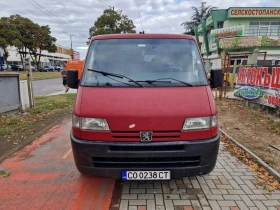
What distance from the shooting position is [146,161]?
259 cm

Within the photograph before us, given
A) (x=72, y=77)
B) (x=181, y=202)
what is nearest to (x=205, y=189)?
(x=181, y=202)

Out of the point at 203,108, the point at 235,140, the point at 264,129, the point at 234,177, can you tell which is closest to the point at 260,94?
the point at 264,129

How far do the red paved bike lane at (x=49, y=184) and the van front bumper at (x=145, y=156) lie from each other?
1.96 feet

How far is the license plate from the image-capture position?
2600 mm

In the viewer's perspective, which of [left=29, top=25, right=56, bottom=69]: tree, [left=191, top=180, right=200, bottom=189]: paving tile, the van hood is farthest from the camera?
[left=29, top=25, right=56, bottom=69]: tree

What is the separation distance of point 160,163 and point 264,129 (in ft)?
14.8

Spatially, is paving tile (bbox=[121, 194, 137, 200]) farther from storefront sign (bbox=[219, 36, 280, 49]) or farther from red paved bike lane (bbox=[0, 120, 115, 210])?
storefront sign (bbox=[219, 36, 280, 49])

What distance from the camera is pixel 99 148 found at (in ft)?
8.37

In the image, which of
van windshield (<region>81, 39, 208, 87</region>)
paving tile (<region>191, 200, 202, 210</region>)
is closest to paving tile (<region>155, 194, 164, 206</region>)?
paving tile (<region>191, 200, 202, 210</region>)

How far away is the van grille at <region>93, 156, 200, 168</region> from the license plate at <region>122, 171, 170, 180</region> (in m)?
0.07

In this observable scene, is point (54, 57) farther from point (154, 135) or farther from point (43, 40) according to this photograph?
point (154, 135)

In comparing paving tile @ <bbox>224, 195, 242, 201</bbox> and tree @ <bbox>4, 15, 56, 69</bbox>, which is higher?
tree @ <bbox>4, 15, 56, 69</bbox>

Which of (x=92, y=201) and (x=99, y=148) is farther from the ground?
(x=99, y=148)

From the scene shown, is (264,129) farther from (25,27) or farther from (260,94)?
(25,27)
